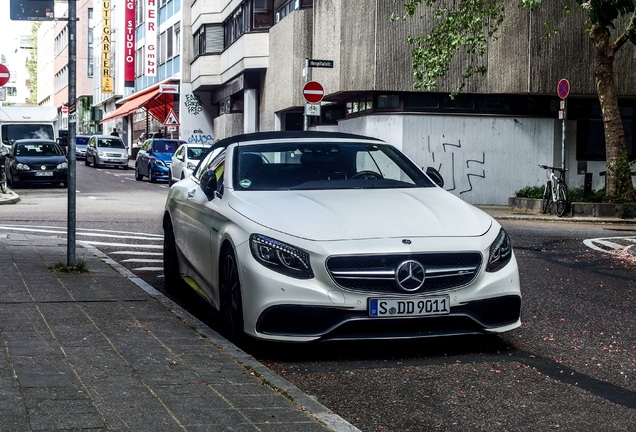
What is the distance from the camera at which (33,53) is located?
164m

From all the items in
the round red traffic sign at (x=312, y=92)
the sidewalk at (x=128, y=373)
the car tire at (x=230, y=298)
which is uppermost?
the round red traffic sign at (x=312, y=92)

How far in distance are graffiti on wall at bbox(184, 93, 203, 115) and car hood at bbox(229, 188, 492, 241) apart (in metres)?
52.6

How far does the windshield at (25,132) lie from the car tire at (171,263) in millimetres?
35407

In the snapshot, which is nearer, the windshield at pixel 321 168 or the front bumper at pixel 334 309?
the front bumper at pixel 334 309

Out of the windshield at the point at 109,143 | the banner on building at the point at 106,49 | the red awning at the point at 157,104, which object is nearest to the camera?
the windshield at the point at 109,143

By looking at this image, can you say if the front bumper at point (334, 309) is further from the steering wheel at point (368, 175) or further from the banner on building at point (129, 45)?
the banner on building at point (129, 45)

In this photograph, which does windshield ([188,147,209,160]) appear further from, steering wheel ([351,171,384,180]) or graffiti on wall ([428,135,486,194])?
steering wheel ([351,171,384,180])

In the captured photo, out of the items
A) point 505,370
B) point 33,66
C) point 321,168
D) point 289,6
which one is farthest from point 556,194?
point 33,66

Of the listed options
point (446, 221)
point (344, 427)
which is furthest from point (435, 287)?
point (344, 427)

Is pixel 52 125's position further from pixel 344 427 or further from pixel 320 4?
pixel 344 427

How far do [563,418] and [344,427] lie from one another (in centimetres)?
127

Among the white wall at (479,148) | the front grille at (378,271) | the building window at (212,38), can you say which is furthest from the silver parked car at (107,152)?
the front grille at (378,271)

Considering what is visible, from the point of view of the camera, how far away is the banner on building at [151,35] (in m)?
70.2

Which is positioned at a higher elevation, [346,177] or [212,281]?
[346,177]
